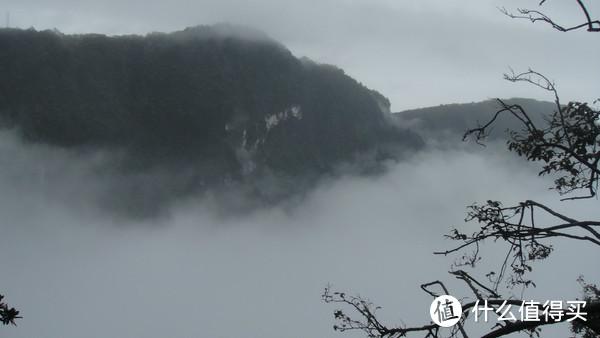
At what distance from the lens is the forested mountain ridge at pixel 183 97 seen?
104 meters

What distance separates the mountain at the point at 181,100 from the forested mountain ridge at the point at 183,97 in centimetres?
19

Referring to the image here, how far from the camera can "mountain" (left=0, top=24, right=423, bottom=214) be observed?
103688 mm

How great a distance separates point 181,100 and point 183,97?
827 millimetres

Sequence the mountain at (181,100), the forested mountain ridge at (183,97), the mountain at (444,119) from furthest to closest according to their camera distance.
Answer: the mountain at (444,119)
the forested mountain ridge at (183,97)
the mountain at (181,100)

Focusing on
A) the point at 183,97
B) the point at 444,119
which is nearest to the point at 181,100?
the point at 183,97

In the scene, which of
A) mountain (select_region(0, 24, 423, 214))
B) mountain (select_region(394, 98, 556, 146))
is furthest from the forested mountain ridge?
mountain (select_region(394, 98, 556, 146))

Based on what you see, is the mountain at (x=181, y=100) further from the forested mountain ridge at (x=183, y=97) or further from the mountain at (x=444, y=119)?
the mountain at (x=444, y=119)

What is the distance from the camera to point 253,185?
125125 mm

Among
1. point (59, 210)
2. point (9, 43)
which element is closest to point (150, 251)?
point (59, 210)

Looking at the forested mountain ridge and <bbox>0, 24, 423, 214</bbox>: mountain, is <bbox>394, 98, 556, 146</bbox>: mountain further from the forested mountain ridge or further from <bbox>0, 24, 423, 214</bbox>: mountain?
the forested mountain ridge

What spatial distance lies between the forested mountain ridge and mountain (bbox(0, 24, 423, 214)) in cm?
19

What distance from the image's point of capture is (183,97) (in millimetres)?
115500

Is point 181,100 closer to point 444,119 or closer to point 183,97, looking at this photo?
point 183,97

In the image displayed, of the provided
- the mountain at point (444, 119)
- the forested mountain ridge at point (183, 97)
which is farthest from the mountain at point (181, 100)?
the mountain at point (444, 119)
